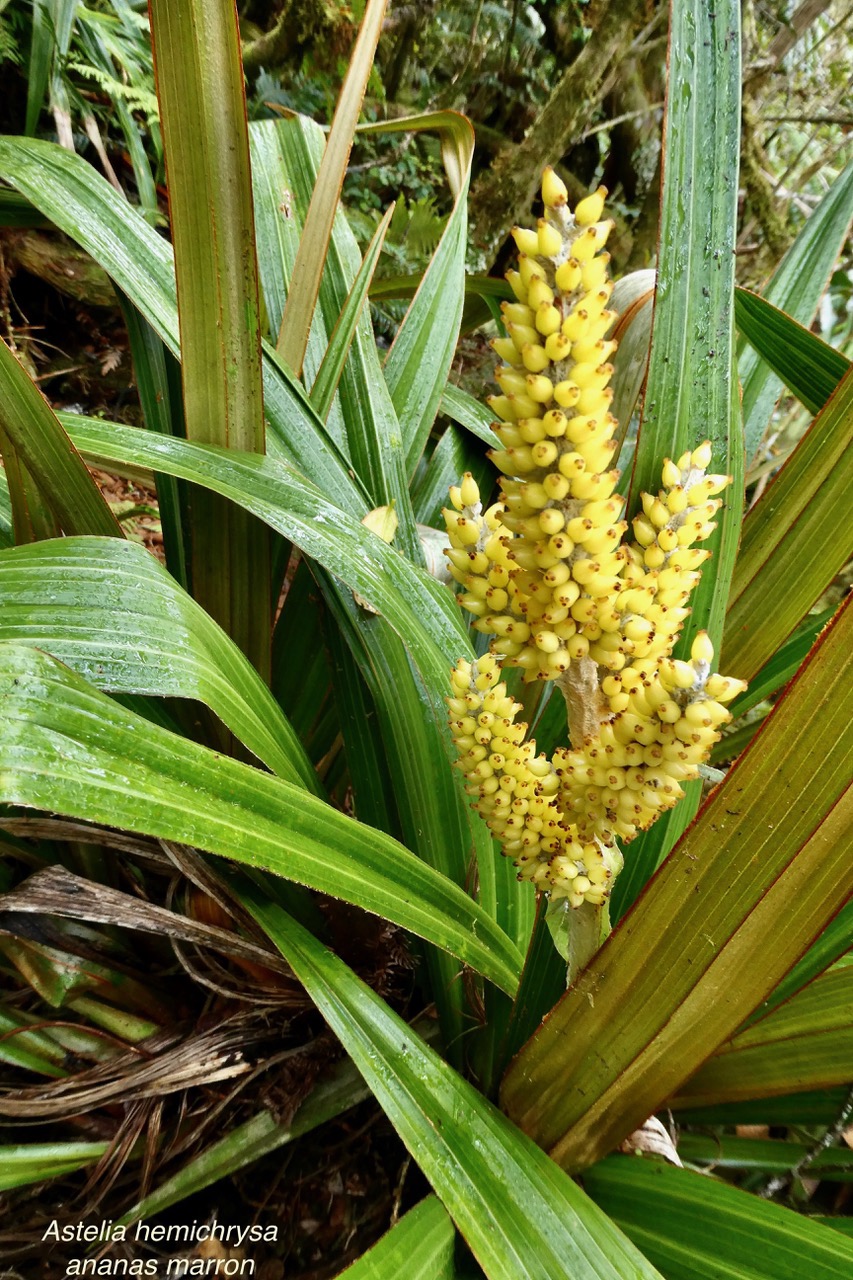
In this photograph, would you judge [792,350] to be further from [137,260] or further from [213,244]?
[137,260]

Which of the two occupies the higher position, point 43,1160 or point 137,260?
point 137,260

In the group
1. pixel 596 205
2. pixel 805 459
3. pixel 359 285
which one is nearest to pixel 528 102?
pixel 359 285

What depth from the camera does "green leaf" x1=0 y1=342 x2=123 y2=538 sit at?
0.79m

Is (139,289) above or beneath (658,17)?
beneath

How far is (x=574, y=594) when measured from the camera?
47cm

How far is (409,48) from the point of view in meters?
3.44

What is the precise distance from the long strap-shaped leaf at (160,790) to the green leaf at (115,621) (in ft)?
0.26

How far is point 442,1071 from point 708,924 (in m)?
0.31

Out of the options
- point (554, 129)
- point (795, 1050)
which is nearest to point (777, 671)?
point (795, 1050)

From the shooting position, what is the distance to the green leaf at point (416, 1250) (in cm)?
55

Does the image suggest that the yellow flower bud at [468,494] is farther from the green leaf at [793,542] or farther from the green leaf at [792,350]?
the green leaf at [792,350]

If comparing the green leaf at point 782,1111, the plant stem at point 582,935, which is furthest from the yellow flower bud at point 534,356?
the green leaf at point 782,1111

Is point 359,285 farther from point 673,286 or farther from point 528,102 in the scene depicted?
point 528,102

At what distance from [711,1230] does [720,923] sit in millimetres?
344
